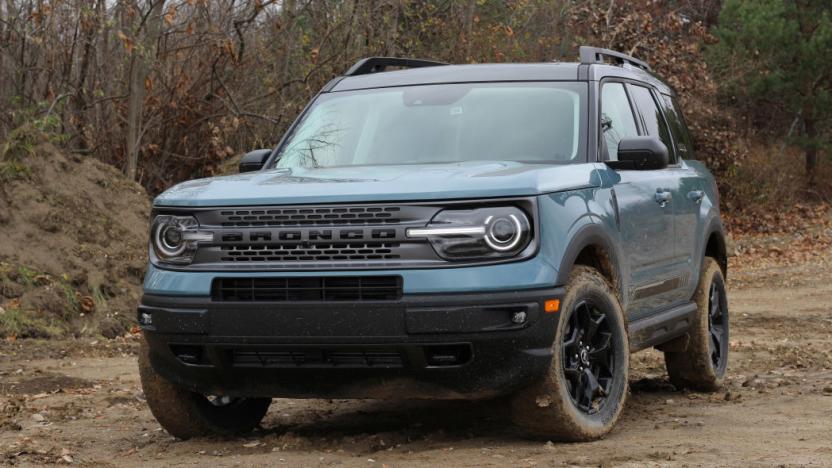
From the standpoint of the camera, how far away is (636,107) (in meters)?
7.67

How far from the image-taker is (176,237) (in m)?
5.77

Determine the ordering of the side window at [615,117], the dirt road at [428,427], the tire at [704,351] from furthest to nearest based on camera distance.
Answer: the tire at [704,351], the side window at [615,117], the dirt road at [428,427]

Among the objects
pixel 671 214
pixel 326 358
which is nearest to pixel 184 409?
pixel 326 358

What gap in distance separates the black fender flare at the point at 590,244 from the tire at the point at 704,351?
1740 mm

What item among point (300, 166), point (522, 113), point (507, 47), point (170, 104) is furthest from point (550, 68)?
point (507, 47)

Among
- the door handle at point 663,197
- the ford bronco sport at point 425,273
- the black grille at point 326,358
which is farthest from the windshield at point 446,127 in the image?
the black grille at point 326,358

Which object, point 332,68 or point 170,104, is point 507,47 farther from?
point 170,104

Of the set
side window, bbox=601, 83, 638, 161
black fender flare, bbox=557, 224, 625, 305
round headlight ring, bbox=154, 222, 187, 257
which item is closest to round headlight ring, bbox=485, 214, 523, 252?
black fender flare, bbox=557, 224, 625, 305

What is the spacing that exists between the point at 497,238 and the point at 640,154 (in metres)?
1.43

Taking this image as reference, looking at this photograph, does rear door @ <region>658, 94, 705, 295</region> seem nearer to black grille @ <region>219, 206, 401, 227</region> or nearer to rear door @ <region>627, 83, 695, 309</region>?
rear door @ <region>627, 83, 695, 309</region>

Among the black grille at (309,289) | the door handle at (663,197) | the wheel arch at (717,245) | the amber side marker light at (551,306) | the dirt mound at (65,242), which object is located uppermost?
the door handle at (663,197)

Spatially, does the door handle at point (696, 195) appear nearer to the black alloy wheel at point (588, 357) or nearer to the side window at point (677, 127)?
the side window at point (677, 127)

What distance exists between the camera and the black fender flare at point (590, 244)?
559cm

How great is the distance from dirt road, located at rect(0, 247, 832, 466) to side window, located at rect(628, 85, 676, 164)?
156cm
